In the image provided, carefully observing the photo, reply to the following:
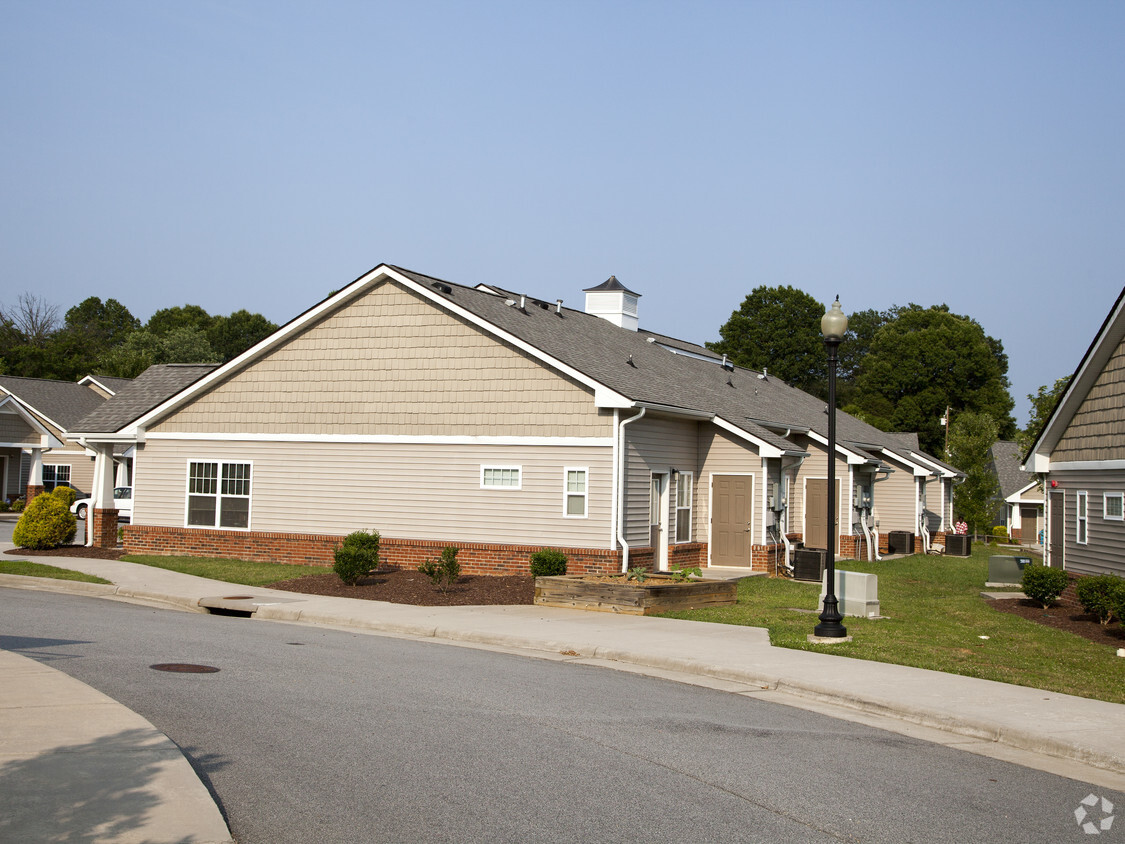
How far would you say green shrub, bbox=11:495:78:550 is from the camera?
25828mm

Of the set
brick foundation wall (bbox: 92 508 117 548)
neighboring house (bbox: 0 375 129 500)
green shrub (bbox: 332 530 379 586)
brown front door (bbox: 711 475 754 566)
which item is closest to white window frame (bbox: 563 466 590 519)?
green shrub (bbox: 332 530 379 586)

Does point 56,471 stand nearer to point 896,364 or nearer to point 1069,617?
point 1069,617

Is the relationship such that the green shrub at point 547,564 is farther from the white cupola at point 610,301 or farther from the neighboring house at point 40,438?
the neighboring house at point 40,438

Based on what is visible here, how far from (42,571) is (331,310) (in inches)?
325

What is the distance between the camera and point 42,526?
2581 centimetres

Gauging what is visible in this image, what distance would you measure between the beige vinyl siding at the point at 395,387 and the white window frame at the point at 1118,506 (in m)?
9.13

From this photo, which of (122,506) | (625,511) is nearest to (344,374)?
(625,511)

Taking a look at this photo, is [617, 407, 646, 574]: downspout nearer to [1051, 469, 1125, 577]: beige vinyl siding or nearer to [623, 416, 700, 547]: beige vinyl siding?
[623, 416, 700, 547]: beige vinyl siding

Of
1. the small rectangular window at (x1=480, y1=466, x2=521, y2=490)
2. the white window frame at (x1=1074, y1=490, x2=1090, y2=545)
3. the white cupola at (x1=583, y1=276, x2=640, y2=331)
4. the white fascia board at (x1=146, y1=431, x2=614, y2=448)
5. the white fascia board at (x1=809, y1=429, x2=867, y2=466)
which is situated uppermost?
the white cupola at (x1=583, y1=276, x2=640, y2=331)

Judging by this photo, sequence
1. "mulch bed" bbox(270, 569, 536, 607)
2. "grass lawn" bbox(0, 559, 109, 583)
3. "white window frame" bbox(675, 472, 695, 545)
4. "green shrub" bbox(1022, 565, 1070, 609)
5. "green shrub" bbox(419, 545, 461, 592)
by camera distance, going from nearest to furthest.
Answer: "green shrub" bbox(1022, 565, 1070, 609)
"mulch bed" bbox(270, 569, 536, 607)
"green shrub" bbox(419, 545, 461, 592)
"grass lawn" bbox(0, 559, 109, 583)
"white window frame" bbox(675, 472, 695, 545)

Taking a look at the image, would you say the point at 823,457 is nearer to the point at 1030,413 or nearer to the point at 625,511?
the point at 625,511

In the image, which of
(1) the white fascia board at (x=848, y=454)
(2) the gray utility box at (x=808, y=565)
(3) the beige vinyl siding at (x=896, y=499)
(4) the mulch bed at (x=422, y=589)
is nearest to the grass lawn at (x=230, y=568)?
(4) the mulch bed at (x=422, y=589)

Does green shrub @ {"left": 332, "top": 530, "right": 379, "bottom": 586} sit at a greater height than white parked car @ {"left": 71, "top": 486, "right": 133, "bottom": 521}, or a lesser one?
lesser

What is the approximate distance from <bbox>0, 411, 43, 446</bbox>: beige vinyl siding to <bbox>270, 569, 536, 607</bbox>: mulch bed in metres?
32.7
